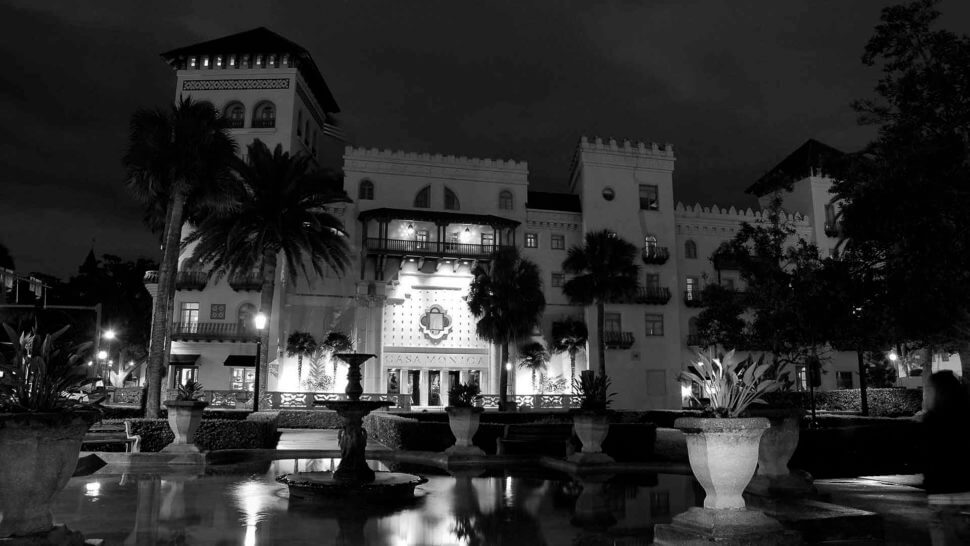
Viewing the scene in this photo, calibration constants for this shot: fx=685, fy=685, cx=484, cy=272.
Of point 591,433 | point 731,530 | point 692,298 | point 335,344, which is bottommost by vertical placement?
point 731,530

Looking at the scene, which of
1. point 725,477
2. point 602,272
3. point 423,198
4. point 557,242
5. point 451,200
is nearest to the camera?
point 725,477

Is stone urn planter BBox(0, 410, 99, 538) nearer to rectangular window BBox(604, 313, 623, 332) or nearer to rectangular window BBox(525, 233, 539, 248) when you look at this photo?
rectangular window BBox(525, 233, 539, 248)

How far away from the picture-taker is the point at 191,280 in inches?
1640

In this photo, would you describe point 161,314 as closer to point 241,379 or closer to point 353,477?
point 353,477

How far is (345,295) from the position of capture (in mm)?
43312

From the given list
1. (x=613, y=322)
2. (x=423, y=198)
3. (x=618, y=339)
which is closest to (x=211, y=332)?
(x=423, y=198)

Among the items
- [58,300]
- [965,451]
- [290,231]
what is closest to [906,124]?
[965,451]

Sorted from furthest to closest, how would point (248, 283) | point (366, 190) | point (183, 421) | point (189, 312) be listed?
1. point (366, 190)
2. point (189, 312)
3. point (248, 283)
4. point (183, 421)

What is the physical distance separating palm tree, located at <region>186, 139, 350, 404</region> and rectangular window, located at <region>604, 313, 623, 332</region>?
2286 centimetres

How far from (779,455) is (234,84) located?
43.8 metres

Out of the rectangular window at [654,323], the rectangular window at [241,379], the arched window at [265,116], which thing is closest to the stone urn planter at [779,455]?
the rectangular window at [241,379]

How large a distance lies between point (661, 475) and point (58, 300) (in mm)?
69177

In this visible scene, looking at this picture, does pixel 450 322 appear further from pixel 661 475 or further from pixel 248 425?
pixel 661 475

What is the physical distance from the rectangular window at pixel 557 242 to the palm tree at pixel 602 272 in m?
6.31
